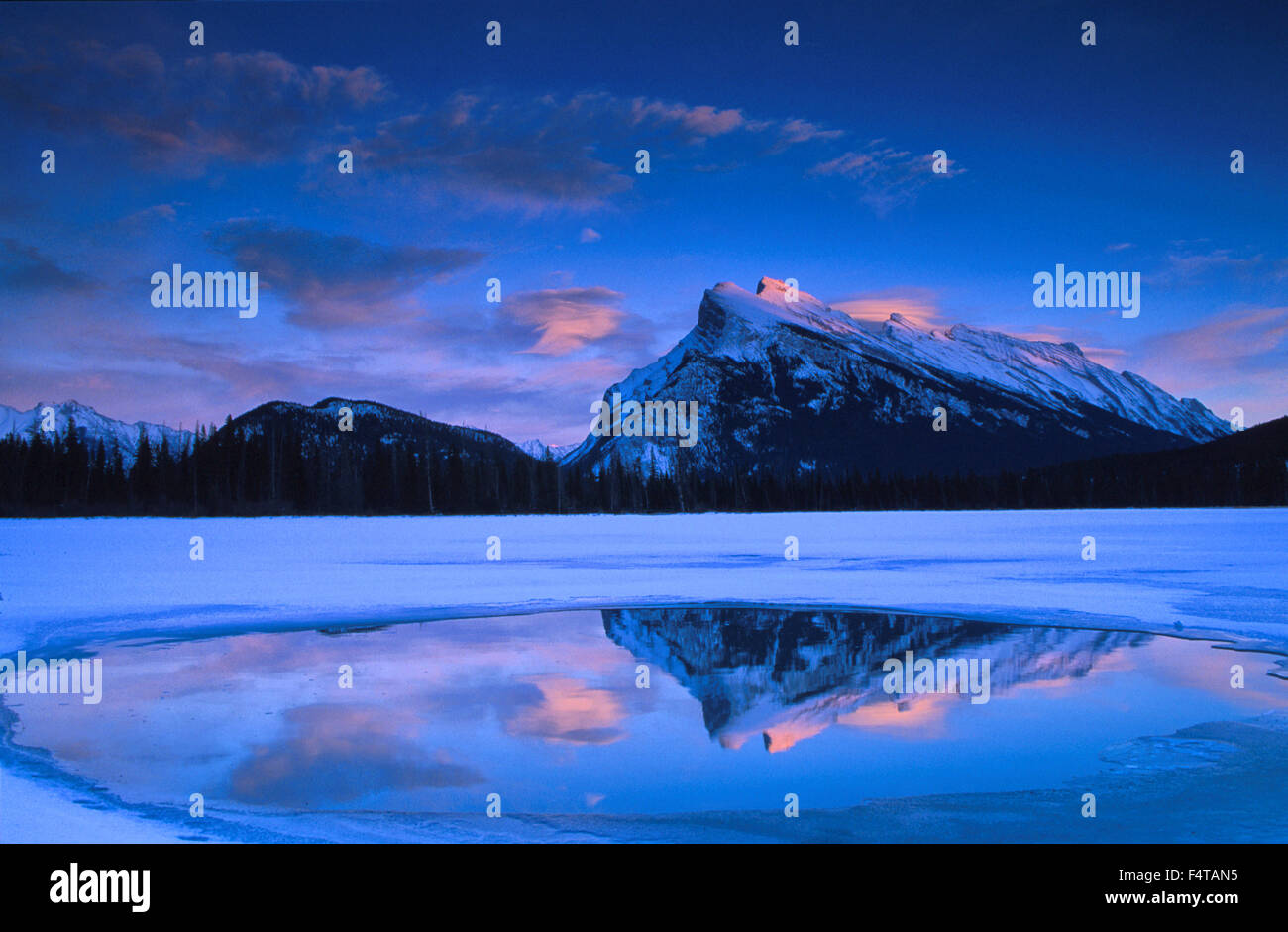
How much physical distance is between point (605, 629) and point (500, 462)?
120 m

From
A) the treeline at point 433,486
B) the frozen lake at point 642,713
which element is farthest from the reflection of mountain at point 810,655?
the treeline at point 433,486

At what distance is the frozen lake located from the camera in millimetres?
6996

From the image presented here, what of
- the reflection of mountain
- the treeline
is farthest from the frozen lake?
the treeline

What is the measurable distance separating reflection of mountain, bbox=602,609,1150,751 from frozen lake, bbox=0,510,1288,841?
0.26 feet

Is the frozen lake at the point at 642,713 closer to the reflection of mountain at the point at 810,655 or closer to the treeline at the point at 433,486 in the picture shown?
the reflection of mountain at the point at 810,655

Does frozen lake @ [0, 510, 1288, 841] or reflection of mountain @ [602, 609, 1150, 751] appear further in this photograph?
reflection of mountain @ [602, 609, 1150, 751]

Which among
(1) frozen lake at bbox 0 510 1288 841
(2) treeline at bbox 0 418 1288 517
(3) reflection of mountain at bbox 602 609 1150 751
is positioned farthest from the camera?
(2) treeline at bbox 0 418 1288 517

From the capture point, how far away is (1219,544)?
127 ft

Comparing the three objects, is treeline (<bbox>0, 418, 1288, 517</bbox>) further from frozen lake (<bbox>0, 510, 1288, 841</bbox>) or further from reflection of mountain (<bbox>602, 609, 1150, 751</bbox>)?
reflection of mountain (<bbox>602, 609, 1150, 751</bbox>)

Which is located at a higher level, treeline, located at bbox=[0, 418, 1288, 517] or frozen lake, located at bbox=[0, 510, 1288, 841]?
treeline, located at bbox=[0, 418, 1288, 517]

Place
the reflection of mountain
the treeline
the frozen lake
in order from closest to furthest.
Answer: the frozen lake < the reflection of mountain < the treeline
